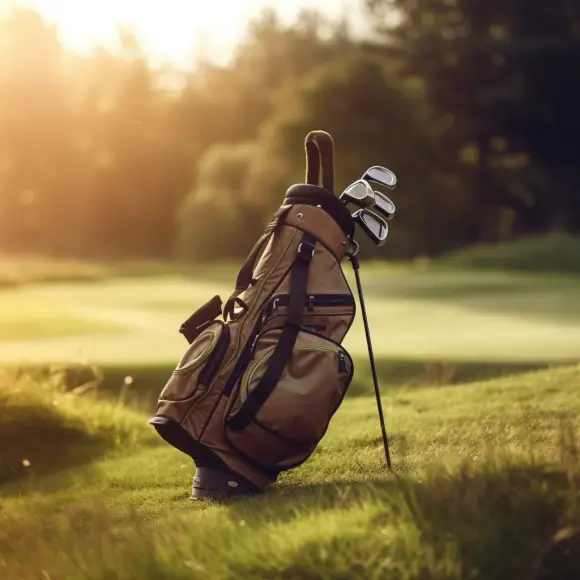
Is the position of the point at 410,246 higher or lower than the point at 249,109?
lower

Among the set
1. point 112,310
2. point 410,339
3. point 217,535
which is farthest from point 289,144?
point 217,535

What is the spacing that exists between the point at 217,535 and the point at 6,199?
41381 millimetres

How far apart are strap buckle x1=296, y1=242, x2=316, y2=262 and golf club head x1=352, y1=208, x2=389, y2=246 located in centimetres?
28

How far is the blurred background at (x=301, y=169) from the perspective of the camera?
13273 millimetres

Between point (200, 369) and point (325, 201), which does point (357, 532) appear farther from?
point (325, 201)

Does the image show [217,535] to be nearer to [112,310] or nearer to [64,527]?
[64,527]

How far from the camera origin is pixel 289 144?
29.1 meters

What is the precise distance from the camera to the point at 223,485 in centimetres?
437

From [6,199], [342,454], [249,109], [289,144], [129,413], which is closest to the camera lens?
[342,454]

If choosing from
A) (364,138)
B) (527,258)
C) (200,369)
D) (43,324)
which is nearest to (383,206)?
(200,369)

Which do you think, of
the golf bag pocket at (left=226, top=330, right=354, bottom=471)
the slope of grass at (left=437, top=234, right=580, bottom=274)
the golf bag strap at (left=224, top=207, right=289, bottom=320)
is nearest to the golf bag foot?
the golf bag pocket at (left=226, top=330, right=354, bottom=471)

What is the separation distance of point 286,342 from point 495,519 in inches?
58.5

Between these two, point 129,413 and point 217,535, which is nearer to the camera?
point 217,535

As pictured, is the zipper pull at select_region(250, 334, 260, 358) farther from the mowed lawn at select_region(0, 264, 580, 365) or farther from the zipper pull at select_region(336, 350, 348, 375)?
the mowed lawn at select_region(0, 264, 580, 365)
